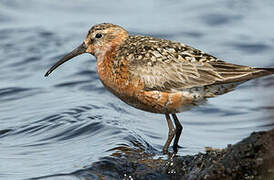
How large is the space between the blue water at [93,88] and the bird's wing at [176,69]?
875 mm

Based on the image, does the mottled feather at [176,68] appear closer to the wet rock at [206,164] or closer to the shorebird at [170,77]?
the shorebird at [170,77]

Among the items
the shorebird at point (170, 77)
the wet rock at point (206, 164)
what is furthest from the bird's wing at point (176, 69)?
the wet rock at point (206, 164)

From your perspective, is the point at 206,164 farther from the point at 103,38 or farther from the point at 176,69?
the point at 103,38

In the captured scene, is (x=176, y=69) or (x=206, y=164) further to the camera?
(x=176, y=69)

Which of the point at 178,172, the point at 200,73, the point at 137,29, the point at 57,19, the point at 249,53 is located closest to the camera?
the point at 178,172

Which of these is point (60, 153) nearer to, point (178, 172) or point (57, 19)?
point (178, 172)

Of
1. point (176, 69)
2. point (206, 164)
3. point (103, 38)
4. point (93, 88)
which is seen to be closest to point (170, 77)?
point (176, 69)

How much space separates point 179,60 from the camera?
784 centimetres

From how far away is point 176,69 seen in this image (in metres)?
7.81

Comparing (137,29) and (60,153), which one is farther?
(137,29)

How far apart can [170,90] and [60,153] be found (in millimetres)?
1928

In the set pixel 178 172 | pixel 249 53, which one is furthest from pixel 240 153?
pixel 249 53

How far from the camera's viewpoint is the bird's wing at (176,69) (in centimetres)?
770

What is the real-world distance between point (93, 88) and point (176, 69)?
15.1 feet
